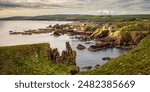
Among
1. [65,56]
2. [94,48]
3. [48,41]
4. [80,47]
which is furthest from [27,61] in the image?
[94,48]

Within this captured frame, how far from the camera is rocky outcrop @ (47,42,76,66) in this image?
6879mm

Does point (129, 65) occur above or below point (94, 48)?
below

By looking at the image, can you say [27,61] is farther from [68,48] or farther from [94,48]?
[94,48]

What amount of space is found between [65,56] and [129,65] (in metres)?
0.97

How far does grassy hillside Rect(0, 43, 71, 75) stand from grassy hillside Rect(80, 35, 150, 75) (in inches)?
21.8

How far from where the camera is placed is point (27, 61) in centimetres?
697

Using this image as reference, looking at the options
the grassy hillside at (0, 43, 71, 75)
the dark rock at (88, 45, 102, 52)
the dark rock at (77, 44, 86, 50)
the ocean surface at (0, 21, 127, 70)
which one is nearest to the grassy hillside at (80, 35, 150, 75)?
the ocean surface at (0, 21, 127, 70)

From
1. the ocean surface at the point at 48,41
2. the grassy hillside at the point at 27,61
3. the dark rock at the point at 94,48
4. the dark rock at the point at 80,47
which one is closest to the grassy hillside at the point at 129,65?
the ocean surface at the point at 48,41

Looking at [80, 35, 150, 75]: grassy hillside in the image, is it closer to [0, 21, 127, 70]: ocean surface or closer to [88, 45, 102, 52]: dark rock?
[0, 21, 127, 70]: ocean surface

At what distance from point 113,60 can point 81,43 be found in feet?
1.80

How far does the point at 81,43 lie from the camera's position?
22.7 feet

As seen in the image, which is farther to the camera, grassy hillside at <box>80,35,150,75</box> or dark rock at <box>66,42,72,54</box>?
dark rock at <box>66,42,72,54</box>

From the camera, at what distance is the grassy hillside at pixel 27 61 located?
681 centimetres

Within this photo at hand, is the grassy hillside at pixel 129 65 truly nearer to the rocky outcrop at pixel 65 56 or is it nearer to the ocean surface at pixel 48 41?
the ocean surface at pixel 48 41
